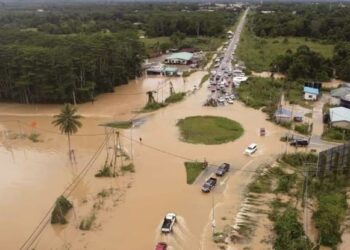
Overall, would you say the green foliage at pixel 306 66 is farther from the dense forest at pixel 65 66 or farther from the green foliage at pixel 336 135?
the dense forest at pixel 65 66

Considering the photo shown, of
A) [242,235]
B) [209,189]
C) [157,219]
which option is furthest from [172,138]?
[242,235]

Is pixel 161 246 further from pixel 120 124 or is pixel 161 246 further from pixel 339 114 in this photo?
pixel 339 114

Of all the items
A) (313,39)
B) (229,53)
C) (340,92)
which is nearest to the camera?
(340,92)

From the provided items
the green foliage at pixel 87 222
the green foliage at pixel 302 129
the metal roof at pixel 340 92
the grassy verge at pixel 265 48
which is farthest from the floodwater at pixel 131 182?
the grassy verge at pixel 265 48

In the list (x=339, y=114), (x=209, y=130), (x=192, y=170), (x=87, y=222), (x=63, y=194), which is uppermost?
(x=339, y=114)

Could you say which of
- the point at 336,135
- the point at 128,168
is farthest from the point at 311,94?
the point at 128,168

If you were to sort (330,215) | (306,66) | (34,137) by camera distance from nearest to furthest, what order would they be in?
(330,215), (34,137), (306,66)
